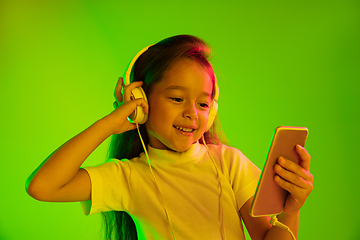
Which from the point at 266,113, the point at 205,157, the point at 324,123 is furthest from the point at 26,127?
the point at 324,123

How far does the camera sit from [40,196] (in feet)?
2.37

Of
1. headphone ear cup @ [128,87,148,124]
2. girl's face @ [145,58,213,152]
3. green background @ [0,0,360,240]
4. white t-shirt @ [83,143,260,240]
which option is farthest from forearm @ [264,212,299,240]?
green background @ [0,0,360,240]

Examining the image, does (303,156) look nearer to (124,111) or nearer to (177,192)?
(177,192)

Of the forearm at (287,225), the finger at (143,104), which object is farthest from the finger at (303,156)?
the finger at (143,104)

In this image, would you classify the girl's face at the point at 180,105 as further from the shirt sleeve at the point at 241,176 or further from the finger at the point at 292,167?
the finger at the point at 292,167

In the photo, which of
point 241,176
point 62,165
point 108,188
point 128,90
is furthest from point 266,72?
point 62,165

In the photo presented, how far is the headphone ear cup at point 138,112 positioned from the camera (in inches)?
34.6

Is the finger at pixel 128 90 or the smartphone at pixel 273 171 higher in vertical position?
the finger at pixel 128 90

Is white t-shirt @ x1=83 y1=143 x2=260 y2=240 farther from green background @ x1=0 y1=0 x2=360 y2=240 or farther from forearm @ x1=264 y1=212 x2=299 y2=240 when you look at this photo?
green background @ x1=0 y1=0 x2=360 y2=240

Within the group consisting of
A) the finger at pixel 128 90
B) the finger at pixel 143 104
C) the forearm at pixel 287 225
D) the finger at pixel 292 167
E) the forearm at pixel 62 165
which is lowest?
the forearm at pixel 287 225

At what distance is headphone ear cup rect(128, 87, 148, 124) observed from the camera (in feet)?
2.88

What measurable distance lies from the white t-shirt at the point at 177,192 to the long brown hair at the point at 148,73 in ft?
0.42

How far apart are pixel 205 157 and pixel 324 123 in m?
1.02

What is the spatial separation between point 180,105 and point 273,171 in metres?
0.32
